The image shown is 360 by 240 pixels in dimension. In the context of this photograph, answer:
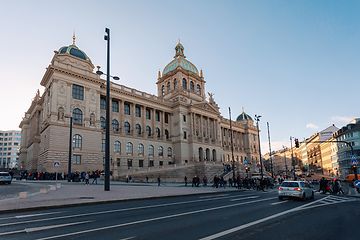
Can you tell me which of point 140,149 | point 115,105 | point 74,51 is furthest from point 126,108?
point 74,51

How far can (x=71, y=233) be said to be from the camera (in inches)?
265

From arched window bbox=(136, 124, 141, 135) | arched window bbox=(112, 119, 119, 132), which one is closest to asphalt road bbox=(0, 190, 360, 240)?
arched window bbox=(112, 119, 119, 132)

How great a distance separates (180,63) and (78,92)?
3515 centimetres

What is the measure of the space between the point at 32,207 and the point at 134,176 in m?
29.7

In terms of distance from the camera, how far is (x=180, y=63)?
7469 centimetres

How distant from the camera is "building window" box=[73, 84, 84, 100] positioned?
154 ft

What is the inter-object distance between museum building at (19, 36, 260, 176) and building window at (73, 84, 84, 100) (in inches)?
3.4

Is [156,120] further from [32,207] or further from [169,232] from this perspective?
[169,232]

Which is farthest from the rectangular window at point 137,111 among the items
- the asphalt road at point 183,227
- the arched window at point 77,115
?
the asphalt road at point 183,227

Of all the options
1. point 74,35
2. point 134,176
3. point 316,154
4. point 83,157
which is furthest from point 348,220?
point 316,154

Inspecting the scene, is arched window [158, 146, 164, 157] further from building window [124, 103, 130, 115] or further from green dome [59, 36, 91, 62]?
green dome [59, 36, 91, 62]

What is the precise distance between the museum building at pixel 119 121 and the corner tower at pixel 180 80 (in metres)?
0.28

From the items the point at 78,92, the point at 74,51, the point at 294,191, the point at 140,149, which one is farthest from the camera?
the point at 140,149

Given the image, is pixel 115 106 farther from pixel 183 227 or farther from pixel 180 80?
pixel 183 227
